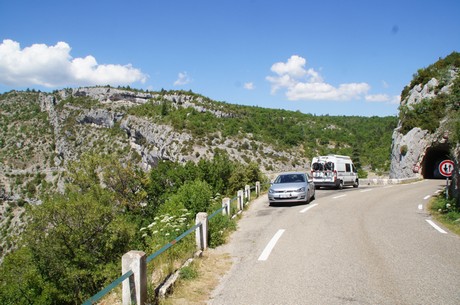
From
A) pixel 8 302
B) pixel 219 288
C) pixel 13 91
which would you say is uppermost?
pixel 13 91

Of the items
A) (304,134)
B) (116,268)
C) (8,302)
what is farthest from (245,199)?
(304,134)

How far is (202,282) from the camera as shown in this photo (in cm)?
653

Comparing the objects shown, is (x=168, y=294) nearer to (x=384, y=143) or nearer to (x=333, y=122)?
(x=384, y=143)

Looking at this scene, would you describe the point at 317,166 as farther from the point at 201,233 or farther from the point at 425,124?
the point at 425,124

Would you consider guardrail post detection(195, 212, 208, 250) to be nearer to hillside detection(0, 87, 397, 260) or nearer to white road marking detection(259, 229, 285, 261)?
white road marking detection(259, 229, 285, 261)

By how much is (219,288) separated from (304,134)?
9527 centimetres

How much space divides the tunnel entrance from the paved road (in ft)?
108

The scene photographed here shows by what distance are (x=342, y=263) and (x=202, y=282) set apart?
2983 mm

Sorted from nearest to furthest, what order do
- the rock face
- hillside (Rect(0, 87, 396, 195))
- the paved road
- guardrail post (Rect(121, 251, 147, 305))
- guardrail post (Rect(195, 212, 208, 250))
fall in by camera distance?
1. guardrail post (Rect(121, 251, 147, 305))
2. the paved road
3. guardrail post (Rect(195, 212, 208, 250))
4. the rock face
5. hillside (Rect(0, 87, 396, 195))

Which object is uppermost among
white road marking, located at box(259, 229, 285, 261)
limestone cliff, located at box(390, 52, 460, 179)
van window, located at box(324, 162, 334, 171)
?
limestone cliff, located at box(390, 52, 460, 179)

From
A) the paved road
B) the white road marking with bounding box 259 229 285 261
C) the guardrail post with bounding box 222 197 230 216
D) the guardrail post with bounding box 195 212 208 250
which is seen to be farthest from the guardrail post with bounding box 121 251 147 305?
the guardrail post with bounding box 222 197 230 216

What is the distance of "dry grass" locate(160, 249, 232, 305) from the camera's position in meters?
5.65

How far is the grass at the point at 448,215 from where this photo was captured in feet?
38.0

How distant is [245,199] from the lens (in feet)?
65.0
